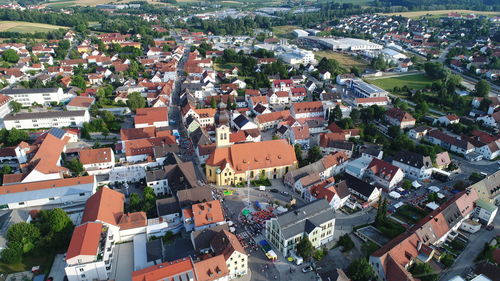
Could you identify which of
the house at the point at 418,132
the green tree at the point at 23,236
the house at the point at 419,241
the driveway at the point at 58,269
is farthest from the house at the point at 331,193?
the green tree at the point at 23,236

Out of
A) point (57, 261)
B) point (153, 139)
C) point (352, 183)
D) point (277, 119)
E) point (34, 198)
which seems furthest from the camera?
point (277, 119)

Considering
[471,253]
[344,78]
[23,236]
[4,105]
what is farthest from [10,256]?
[344,78]

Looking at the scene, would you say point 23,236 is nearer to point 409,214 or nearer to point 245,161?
point 245,161

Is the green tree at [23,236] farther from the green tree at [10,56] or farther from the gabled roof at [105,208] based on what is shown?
the green tree at [10,56]

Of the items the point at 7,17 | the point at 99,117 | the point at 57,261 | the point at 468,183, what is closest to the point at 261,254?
the point at 57,261

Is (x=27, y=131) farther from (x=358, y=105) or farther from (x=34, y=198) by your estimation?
(x=358, y=105)

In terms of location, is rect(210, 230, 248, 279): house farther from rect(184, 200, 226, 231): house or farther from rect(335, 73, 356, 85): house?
rect(335, 73, 356, 85): house
